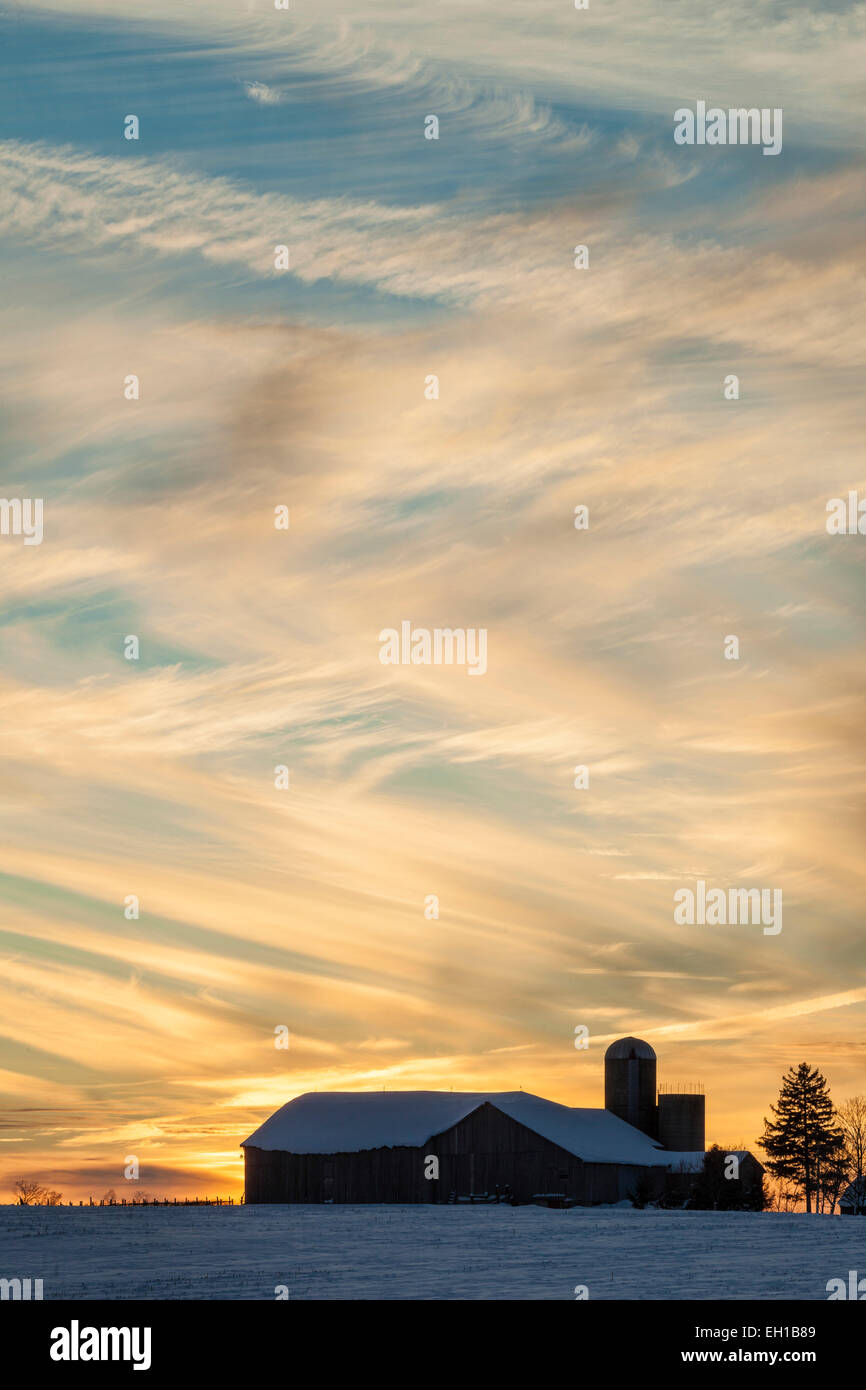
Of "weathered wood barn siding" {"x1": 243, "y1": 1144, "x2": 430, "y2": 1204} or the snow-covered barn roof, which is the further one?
the snow-covered barn roof

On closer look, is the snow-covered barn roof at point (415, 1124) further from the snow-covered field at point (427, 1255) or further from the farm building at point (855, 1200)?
the snow-covered field at point (427, 1255)

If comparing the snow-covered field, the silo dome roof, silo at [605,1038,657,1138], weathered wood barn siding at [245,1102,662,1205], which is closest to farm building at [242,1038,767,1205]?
weathered wood barn siding at [245,1102,662,1205]

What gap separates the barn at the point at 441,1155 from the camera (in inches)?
3445

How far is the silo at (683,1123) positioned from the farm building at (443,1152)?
3572 mm

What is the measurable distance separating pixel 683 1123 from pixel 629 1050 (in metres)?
6.82

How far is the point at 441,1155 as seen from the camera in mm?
88062

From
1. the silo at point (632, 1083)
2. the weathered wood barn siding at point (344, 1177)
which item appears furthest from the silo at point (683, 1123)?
the weathered wood barn siding at point (344, 1177)

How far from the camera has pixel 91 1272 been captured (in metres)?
36.0

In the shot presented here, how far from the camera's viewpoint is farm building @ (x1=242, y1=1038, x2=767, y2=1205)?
87562mm

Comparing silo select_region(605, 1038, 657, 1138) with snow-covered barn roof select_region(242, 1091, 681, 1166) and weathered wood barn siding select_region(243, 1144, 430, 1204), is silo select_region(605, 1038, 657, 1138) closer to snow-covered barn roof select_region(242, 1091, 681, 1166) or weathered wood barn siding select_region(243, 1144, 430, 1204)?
snow-covered barn roof select_region(242, 1091, 681, 1166)

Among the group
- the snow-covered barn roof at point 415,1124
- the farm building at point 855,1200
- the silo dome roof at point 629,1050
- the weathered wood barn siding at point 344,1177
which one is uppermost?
the silo dome roof at point 629,1050

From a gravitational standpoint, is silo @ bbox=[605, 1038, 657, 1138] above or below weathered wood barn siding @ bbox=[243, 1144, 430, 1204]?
above
